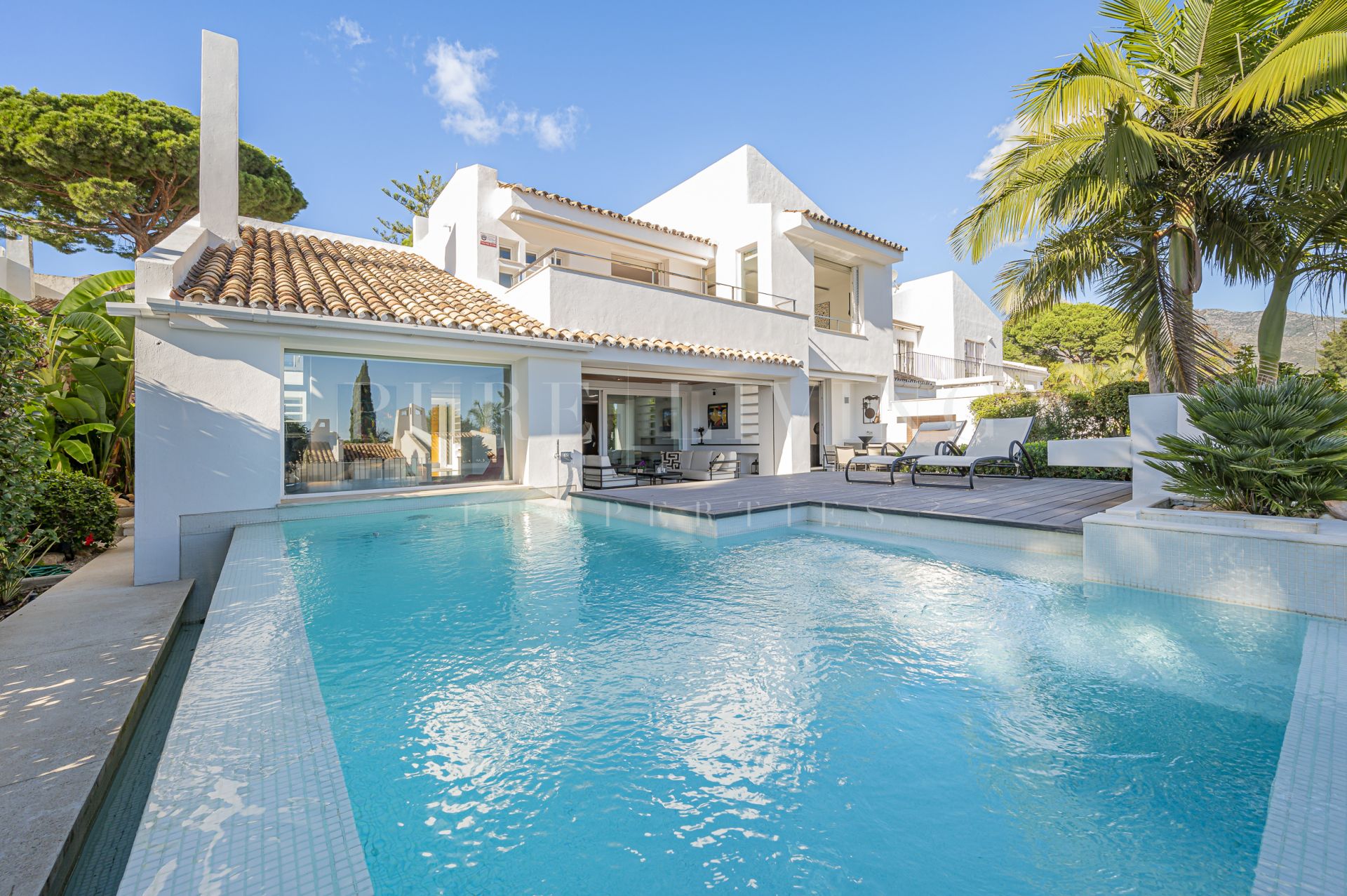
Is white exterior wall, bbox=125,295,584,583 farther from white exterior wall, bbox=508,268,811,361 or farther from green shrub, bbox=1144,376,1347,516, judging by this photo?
green shrub, bbox=1144,376,1347,516

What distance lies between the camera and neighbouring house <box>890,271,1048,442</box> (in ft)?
86.4

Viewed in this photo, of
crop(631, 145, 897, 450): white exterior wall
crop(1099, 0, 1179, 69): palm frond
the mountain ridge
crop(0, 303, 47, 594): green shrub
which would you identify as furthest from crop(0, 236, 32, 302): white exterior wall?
the mountain ridge

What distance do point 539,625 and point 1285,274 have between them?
11.6 m

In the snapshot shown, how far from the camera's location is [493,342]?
10.4m

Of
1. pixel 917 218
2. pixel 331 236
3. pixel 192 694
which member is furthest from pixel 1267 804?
pixel 917 218

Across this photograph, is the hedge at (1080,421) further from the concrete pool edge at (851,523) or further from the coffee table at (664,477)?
the coffee table at (664,477)

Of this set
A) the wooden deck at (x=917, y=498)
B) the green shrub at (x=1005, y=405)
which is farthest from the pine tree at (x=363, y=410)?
the green shrub at (x=1005, y=405)

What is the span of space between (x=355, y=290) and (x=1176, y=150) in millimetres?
13804

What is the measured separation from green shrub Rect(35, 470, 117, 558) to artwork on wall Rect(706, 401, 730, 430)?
13740mm

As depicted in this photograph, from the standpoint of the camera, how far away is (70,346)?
1021cm

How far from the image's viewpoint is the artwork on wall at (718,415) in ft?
56.7

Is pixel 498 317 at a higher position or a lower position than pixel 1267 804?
higher

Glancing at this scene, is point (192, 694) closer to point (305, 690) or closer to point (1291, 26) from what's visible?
point (305, 690)

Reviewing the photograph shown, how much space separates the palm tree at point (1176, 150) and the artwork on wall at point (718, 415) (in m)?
8.57
